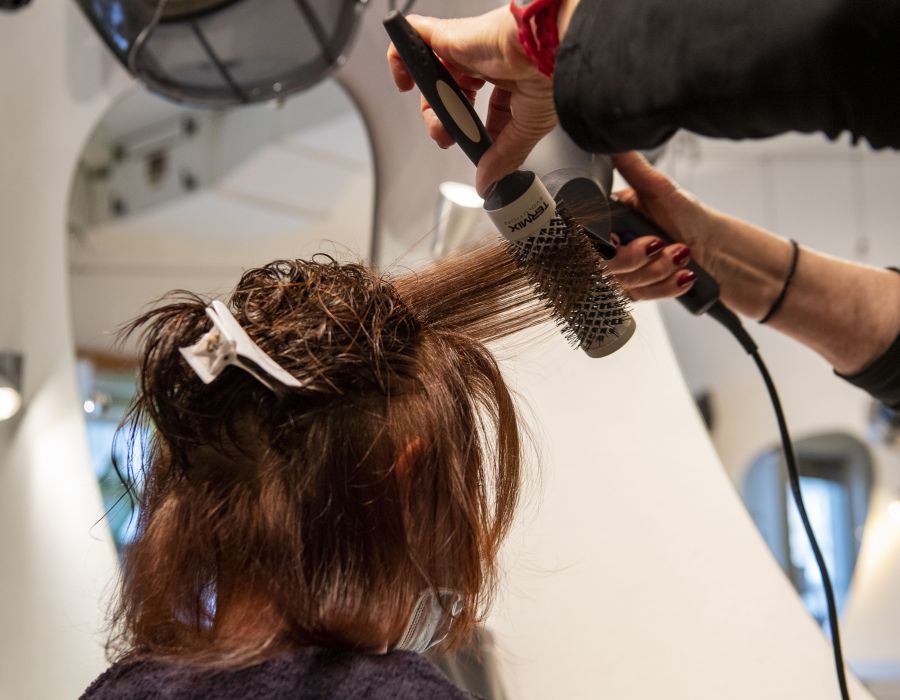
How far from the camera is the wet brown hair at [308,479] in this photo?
611 mm

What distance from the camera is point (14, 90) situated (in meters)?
1.54

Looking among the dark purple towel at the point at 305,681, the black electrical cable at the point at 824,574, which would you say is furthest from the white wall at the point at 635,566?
the dark purple towel at the point at 305,681

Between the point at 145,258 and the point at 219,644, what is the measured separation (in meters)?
0.88

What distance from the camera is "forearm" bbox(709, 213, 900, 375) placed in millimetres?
840

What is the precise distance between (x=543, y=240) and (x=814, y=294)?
362 mm

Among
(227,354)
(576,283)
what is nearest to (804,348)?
(576,283)

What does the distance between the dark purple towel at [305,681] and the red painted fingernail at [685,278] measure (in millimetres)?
405

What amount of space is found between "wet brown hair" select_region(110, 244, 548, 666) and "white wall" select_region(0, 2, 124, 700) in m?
0.53

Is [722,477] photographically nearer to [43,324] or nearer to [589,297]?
[589,297]

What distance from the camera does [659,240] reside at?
0.80 meters

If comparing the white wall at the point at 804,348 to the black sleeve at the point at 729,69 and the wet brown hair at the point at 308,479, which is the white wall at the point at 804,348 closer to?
the wet brown hair at the point at 308,479

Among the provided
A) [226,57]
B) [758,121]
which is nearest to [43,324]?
[226,57]

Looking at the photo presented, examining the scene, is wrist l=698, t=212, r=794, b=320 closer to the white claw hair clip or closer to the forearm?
the forearm

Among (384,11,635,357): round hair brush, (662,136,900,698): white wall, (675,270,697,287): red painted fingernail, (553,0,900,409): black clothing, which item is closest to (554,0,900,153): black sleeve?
(553,0,900,409): black clothing
